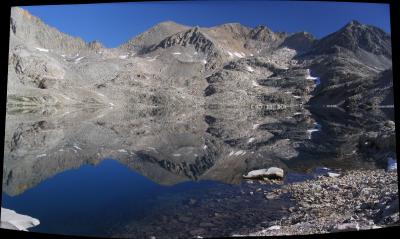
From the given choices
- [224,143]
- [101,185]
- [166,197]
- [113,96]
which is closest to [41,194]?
[101,185]

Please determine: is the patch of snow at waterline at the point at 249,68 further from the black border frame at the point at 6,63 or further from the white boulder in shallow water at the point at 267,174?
the black border frame at the point at 6,63

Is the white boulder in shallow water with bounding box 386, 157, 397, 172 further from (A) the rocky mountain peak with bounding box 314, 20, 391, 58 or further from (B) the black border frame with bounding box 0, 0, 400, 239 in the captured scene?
(A) the rocky mountain peak with bounding box 314, 20, 391, 58

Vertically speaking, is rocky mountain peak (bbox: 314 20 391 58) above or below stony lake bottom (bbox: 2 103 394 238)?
above

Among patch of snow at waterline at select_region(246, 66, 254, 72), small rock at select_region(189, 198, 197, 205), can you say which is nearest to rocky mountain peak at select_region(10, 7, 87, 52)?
patch of snow at waterline at select_region(246, 66, 254, 72)

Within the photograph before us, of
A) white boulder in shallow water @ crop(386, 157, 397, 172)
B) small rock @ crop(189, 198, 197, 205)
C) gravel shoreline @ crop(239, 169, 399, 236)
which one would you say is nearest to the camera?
gravel shoreline @ crop(239, 169, 399, 236)

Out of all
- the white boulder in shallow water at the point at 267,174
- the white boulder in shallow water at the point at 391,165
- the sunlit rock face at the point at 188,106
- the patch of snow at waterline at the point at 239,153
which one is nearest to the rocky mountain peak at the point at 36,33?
the sunlit rock face at the point at 188,106

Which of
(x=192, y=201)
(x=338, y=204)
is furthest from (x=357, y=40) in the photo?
(x=338, y=204)

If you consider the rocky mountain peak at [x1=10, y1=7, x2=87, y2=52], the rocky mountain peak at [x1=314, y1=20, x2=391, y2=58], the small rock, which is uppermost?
the rocky mountain peak at [x1=10, y1=7, x2=87, y2=52]
